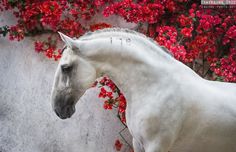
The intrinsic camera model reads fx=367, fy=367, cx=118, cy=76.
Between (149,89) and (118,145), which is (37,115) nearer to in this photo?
(118,145)

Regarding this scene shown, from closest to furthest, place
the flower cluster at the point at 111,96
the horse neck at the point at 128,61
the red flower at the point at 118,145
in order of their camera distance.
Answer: the horse neck at the point at 128,61 < the flower cluster at the point at 111,96 < the red flower at the point at 118,145

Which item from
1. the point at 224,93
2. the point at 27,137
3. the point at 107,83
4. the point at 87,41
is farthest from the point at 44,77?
the point at 224,93

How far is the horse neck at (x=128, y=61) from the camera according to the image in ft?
4.52

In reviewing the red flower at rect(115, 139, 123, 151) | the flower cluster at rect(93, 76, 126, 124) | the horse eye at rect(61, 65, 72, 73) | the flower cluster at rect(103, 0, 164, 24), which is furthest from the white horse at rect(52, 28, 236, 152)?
the red flower at rect(115, 139, 123, 151)

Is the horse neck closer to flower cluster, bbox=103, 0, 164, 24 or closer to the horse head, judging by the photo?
the horse head

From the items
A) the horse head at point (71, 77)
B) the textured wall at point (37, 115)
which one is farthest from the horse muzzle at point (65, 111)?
the textured wall at point (37, 115)

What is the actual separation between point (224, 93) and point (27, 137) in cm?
150

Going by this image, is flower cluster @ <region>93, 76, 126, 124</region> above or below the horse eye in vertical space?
below

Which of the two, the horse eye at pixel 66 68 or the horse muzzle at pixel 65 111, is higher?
the horse eye at pixel 66 68

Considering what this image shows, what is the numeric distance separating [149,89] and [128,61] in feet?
0.44

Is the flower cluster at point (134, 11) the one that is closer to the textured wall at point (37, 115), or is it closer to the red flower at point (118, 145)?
the textured wall at point (37, 115)

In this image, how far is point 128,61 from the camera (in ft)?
4.58

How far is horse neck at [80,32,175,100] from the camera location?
138 centimetres

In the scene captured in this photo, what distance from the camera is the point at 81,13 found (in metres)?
2.39
